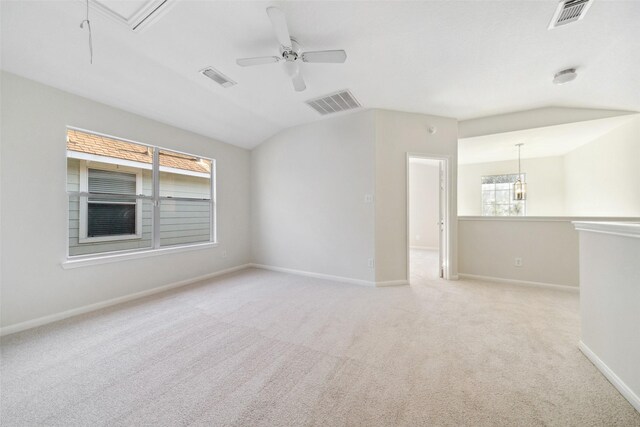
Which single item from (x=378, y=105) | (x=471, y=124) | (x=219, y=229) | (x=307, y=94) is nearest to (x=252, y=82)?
(x=307, y=94)

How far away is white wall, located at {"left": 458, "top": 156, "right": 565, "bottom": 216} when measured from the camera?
18.9 ft

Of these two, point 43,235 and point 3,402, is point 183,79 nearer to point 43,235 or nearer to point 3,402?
point 43,235

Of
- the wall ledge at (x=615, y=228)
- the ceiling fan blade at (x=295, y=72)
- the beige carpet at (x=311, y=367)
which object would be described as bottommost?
the beige carpet at (x=311, y=367)

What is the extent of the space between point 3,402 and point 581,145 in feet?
27.9

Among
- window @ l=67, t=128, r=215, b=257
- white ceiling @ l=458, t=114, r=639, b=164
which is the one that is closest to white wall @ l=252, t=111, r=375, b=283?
window @ l=67, t=128, r=215, b=257

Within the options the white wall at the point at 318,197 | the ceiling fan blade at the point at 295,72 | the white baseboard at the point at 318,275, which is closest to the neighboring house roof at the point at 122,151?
the white wall at the point at 318,197

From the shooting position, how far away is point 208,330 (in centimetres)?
226

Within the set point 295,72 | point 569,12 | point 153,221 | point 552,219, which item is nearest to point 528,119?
point 552,219

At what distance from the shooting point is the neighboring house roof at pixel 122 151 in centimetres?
275

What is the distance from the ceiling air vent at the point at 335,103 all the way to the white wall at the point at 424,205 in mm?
4412

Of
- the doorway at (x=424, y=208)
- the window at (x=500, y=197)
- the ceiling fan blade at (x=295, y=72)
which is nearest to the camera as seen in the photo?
the ceiling fan blade at (x=295, y=72)

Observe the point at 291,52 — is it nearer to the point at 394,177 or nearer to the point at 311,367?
the point at 394,177

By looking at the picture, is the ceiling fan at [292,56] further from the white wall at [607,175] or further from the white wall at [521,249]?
the white wall at [607,175]

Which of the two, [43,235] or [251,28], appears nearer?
[251,28]
